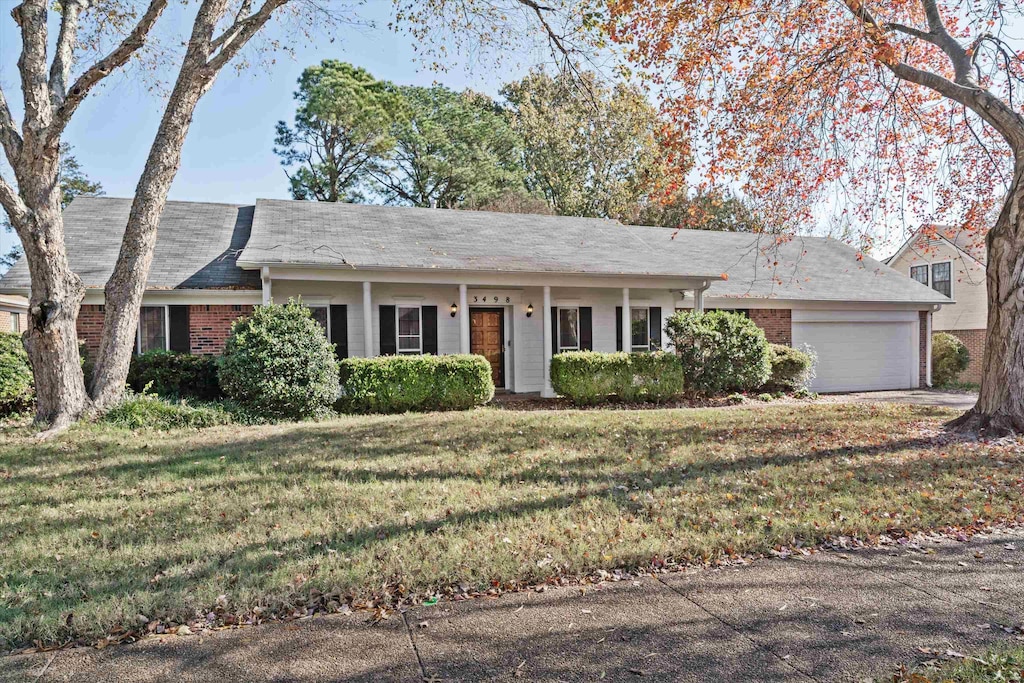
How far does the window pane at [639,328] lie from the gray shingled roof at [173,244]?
27.7 ft

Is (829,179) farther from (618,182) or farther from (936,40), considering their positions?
(618,182)

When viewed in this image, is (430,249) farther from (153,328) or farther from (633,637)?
(633,637)

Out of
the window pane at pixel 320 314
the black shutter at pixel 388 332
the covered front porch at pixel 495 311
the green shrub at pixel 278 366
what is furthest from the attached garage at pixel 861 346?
the green shrub at pixel 278 366

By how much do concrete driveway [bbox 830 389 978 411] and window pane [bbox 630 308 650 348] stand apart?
4550 mm

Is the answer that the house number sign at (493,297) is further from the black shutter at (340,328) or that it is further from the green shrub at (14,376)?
the green shrub at (14,376)

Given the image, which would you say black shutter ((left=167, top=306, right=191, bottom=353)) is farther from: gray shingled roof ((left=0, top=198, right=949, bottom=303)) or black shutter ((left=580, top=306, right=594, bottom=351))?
black shutter ((left=580, top=306, right=594, bottom=351))

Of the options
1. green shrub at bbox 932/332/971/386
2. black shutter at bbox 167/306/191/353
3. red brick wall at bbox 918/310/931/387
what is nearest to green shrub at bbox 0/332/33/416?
black shutter at bbox 167/306/191/353

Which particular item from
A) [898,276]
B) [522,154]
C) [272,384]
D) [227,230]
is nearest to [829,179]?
[898,276]

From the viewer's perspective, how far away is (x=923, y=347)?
57.4ft

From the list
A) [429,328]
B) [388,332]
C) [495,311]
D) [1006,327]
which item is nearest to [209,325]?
[388,332]

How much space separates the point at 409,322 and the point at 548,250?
141 inches

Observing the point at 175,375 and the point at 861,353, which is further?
the point at 861,353

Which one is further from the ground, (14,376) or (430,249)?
(430,249)

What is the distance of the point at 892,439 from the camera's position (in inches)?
324
